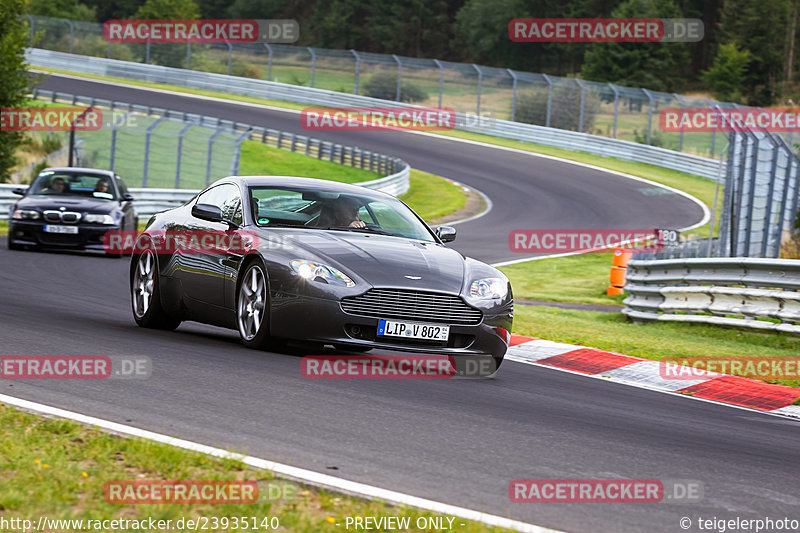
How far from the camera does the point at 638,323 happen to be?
1702 centimetres

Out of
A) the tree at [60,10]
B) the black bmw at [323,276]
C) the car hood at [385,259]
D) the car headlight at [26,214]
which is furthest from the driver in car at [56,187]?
the tree at [60,10]

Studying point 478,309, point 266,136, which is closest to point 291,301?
point 478,309

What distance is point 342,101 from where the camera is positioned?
53906mm

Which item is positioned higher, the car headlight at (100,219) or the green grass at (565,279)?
the car headlight at (100,219)

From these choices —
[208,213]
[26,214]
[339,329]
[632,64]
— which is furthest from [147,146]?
[632,64]

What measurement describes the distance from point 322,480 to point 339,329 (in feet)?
10.8

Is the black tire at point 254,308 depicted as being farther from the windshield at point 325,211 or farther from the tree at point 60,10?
the tree at point 60,10

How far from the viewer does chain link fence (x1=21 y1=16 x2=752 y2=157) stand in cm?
4838

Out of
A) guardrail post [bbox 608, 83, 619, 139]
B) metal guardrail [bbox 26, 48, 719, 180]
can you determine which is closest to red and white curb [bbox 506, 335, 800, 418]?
metal guardrail [bbox 26, 48, 719, 180]

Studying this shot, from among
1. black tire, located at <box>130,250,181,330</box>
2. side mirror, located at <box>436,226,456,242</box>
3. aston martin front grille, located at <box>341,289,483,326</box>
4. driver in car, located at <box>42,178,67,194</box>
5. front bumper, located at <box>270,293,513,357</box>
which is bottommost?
driver in car, located at <box>42,178,67,194</box>

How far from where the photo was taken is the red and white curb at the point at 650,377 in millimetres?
9602

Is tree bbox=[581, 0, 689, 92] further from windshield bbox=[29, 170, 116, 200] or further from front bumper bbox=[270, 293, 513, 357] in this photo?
front bumper bbox=[270, 293, 513, 357]

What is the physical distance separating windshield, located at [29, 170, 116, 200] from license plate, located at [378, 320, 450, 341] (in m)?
12.6

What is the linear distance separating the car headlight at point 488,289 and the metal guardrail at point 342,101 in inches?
1495
